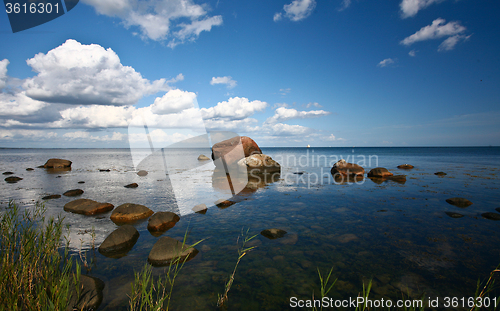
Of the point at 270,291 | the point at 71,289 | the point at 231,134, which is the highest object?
the point at 231,134

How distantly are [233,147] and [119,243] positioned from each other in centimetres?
2125

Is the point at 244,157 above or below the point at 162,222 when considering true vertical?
above

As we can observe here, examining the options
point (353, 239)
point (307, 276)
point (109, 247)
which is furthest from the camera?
point (353, 239)

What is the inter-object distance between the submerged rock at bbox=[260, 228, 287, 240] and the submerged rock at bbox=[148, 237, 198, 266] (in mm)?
2528

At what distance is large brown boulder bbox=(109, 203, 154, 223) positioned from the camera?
9.10 metres

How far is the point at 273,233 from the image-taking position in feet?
24.4

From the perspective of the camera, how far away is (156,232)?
7832mm

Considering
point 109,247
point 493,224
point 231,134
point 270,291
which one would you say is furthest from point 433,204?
point 231,134

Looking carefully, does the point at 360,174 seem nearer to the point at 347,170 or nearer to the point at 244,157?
the point at 347,170

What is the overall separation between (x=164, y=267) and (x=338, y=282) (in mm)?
4384

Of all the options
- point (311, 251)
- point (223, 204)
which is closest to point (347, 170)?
point (223, 204)

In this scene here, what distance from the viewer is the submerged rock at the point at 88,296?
4023 millimetres

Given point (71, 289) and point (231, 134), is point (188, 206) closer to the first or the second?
point (71, 289)

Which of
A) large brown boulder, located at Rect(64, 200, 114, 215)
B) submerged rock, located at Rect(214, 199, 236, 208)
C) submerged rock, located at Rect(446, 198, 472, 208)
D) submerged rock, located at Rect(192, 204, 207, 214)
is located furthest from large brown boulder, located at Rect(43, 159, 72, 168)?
submerged rock, located at Rect(446, 198, 472, 208)
